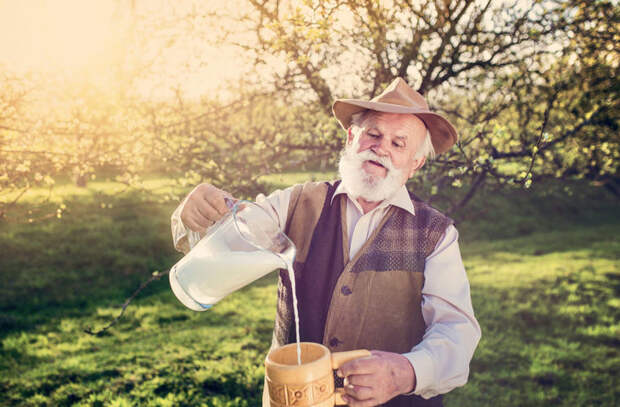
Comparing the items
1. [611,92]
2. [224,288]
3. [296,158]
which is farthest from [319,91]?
[224,288]

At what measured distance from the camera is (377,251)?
6.87 ft

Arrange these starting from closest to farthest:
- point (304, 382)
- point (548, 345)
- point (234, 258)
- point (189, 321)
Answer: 1. point (304, 382)
2. point (234, 258)
3. point (548, 345)
4. point (189, 321)

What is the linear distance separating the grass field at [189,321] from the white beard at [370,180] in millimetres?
2421

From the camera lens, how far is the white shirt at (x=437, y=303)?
5.75ft

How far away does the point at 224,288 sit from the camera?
162 cm

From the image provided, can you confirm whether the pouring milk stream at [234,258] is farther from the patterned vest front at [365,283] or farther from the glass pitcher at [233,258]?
the patterned vest front at [365,283]

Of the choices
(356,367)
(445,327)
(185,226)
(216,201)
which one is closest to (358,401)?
(356,367)

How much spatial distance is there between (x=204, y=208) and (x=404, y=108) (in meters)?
0.97

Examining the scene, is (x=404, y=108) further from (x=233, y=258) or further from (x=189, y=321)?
(x=189, y=321)

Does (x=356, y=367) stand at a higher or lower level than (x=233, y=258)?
lower

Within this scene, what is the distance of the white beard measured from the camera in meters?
2.16

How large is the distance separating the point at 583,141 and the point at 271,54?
303 cm

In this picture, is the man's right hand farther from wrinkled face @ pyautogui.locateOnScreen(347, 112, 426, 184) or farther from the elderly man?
wrinkled face @ pyautogui.locateOnScreen(347, 112, 426, 184)

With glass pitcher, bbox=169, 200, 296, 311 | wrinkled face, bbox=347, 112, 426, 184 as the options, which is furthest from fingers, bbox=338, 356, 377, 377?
wrinkled face, bbox=347, 112, 426, 184
